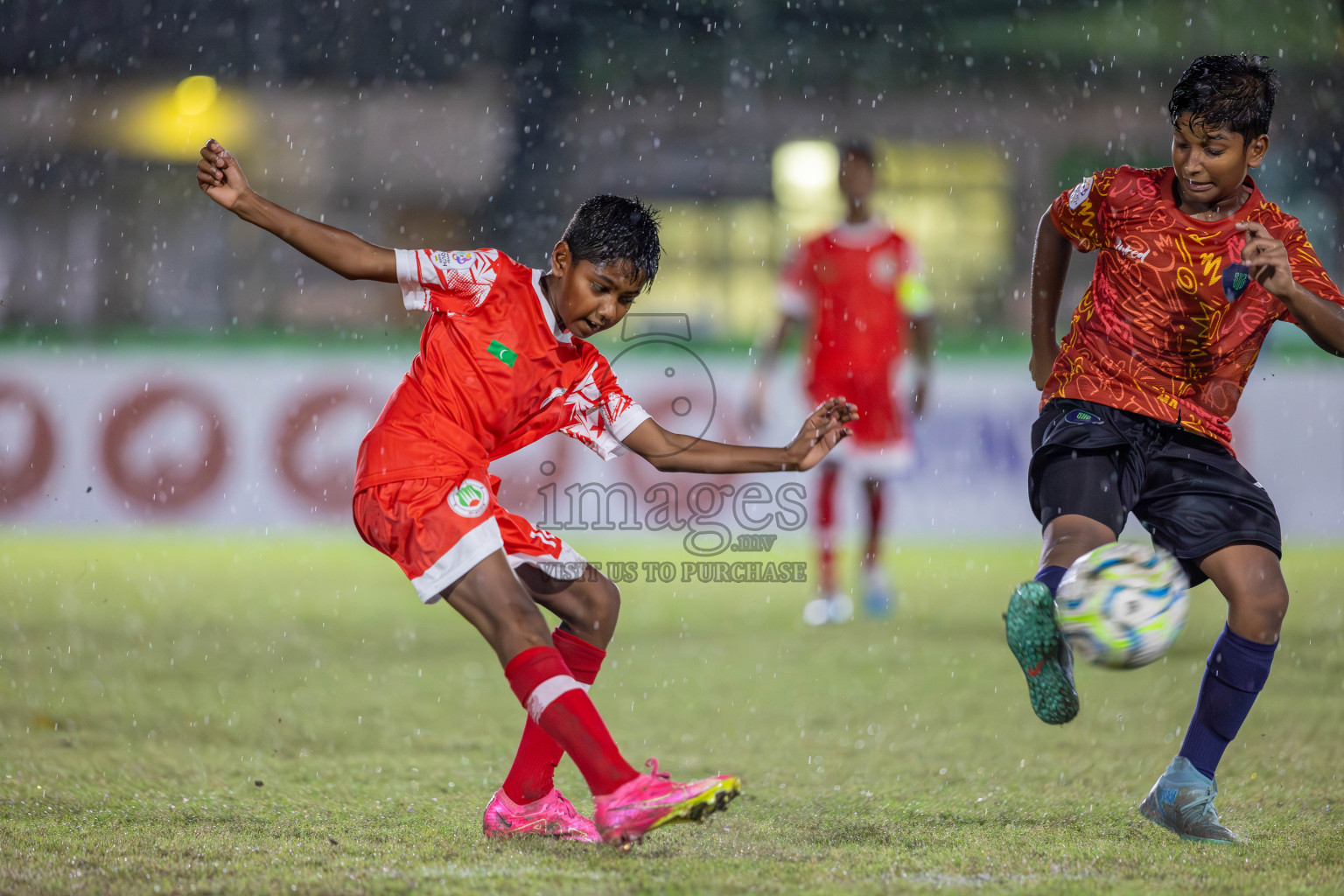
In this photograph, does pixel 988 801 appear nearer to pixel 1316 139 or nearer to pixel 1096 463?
pixel 1096 463

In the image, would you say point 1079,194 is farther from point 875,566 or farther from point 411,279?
point 875,566

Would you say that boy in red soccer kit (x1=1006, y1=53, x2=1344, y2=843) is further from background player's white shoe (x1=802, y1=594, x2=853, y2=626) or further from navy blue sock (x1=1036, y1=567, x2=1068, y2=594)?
background player's white shoe (x1=802, y1=594, x2=853, y2=626)

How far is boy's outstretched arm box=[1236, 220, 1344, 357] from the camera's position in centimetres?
240

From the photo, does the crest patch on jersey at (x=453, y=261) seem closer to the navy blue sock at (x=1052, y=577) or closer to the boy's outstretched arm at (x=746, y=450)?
the boy's outstretched arm at (x=746, y=450)

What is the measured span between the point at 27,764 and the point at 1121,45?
11.7 m

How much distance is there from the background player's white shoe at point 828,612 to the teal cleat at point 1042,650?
338 centimetres

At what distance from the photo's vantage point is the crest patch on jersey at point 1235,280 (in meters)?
2.66

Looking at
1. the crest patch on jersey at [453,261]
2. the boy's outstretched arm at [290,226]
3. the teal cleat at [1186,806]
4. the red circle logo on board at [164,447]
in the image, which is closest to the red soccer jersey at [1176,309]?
the teal cleat at [1186,806]

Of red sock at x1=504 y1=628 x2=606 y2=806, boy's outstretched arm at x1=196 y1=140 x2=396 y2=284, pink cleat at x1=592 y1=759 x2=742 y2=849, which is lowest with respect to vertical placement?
red sock at x1=504 y1=628 x2=606 y2=806

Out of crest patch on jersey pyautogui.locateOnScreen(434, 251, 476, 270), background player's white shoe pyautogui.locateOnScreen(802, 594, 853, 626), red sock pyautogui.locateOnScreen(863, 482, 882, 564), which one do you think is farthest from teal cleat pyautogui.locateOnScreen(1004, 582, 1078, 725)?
red sock pyautogui.locateOnScreen(863, 482, 882, 564)

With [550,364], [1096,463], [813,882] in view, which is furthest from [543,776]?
[1096,463]

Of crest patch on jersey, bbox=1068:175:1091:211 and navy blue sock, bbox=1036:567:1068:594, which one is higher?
crest patch on jersey, bbox=1068:175:1091:211

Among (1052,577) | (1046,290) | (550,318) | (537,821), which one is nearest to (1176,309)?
(1046,290)

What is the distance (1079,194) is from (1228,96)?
1.46 ft
